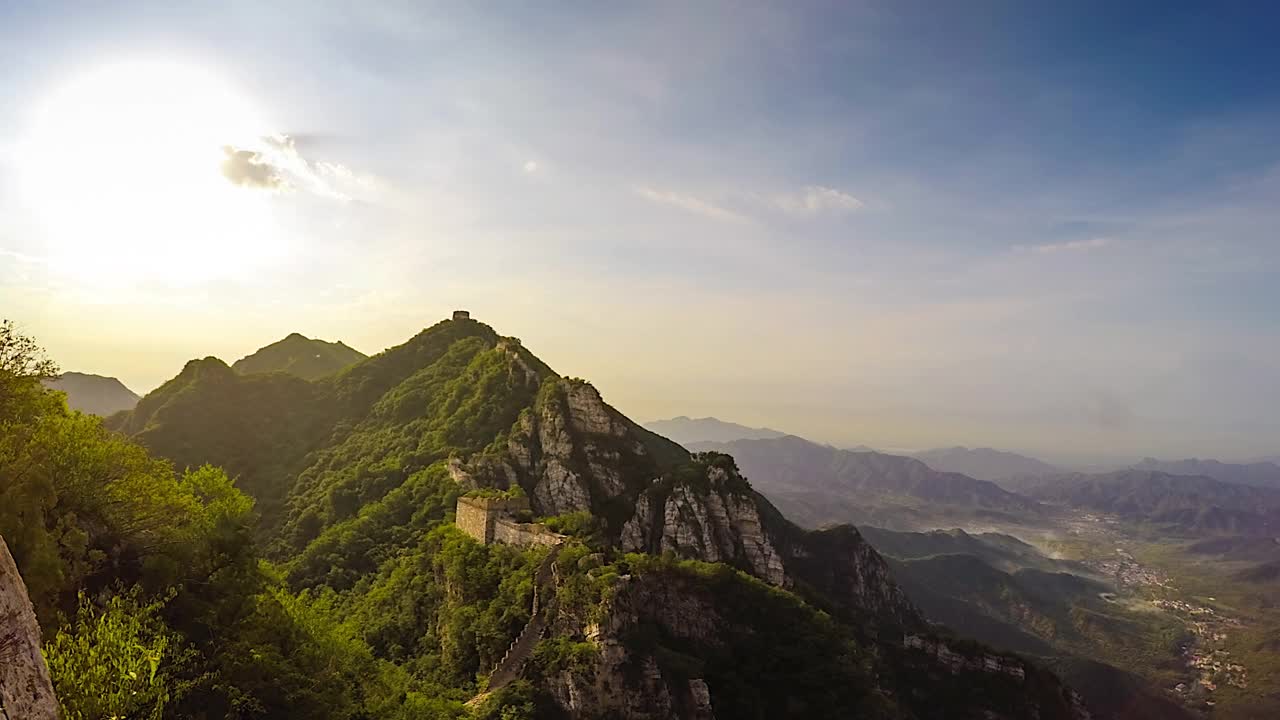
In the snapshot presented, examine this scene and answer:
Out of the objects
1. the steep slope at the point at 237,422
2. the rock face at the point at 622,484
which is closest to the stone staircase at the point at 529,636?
the rock face at the point at 622,484

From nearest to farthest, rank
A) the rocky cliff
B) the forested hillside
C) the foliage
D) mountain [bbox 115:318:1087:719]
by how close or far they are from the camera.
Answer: the foliage < the forested hillside < the rocky cliff < mountain [bbox 115:318:1087:719]

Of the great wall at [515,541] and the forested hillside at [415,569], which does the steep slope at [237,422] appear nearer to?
Result: the forested hillside at [415,569]

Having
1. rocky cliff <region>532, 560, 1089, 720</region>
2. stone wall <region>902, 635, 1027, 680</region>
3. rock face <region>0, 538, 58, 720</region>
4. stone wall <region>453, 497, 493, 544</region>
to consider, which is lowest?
stone wall <region>902, 635, 1027, 680</region>

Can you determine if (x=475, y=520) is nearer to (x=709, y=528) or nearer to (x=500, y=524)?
(x=500, y=524)

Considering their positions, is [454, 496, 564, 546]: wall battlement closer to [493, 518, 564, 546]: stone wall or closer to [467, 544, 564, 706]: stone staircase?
[493, 518, 564, 546]: stone wall

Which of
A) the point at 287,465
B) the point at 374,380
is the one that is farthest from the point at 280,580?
the point at 374,380

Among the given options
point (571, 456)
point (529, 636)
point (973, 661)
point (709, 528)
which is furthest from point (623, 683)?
point (973, 661)

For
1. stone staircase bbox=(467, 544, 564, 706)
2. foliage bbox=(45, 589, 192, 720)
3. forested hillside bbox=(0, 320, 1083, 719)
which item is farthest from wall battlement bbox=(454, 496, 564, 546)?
foliage bbox=(45, 589, 192, 720)
